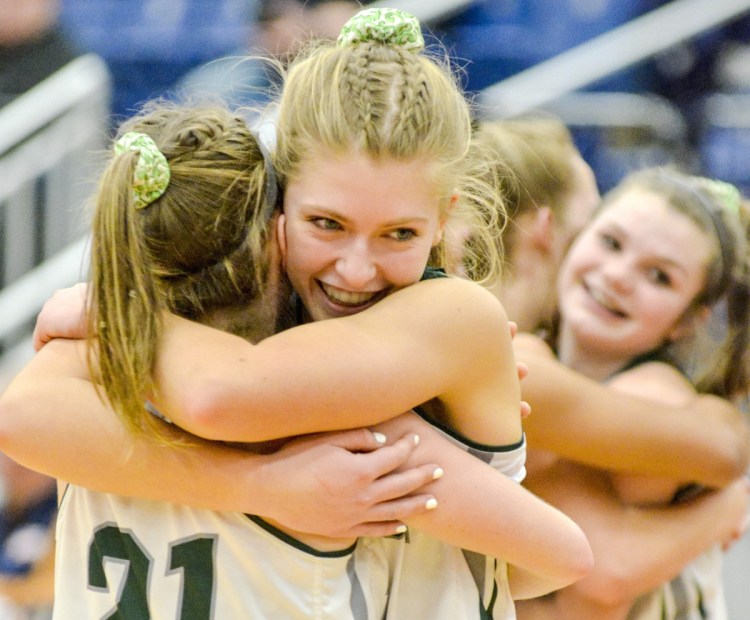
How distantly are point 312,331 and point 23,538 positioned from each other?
286cm

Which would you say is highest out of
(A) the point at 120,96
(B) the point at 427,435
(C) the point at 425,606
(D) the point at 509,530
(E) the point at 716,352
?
(B) the point at 427,435

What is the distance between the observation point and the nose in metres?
1.48

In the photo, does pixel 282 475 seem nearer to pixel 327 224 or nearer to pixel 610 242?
pixel 327 224

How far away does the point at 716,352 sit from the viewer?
7.63ft

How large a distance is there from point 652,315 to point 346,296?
0.87 meters

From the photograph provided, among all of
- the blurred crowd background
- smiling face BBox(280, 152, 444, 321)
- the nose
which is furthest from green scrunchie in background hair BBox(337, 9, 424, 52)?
the blurred crowd background

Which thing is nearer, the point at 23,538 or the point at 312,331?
the point at 312,331

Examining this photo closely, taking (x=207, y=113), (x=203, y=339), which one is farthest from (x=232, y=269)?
(x=207, y=113)

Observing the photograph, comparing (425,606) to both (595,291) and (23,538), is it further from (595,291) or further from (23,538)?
(23,538)

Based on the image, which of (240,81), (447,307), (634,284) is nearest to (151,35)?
(240,81)

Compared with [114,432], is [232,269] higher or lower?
higher

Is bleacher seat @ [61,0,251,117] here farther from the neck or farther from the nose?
the nose

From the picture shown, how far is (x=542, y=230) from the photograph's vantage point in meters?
2.33

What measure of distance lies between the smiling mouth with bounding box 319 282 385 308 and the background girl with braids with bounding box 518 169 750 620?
73cm
